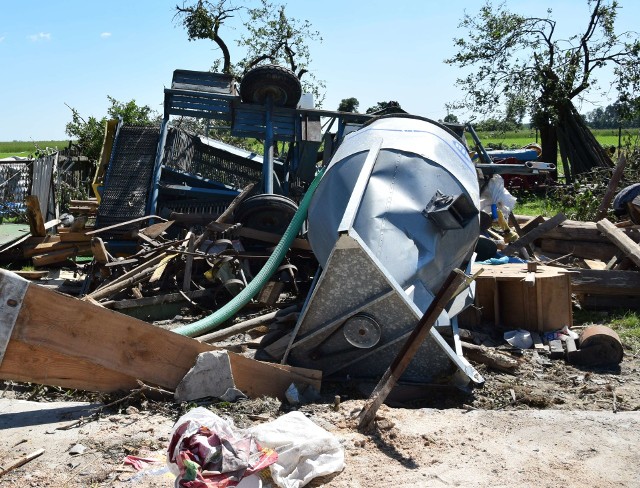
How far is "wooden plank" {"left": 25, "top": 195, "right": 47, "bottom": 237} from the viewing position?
36.4 ft

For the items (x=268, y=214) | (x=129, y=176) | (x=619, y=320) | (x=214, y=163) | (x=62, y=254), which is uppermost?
(x=214, y=163)

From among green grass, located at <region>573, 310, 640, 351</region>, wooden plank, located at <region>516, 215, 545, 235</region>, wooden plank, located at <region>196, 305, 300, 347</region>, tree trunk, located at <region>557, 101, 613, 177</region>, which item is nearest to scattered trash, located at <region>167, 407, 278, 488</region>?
wooden plank, located at <region>196, 305, 300, 347</region>

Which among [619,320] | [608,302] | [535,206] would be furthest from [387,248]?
[535,206]

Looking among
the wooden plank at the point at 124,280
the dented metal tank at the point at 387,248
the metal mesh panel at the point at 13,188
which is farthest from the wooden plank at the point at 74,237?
the metal mesh panel at the point at 13,188

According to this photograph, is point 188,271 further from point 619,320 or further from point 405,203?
point 619,320

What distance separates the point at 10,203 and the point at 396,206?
12.6 m

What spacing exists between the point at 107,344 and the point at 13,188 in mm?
13367

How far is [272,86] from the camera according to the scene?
11.4m

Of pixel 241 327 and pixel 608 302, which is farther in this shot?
pixel 608 302

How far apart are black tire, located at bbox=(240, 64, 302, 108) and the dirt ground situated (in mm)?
7156

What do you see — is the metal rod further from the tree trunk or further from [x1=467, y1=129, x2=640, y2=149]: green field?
the tree trunk

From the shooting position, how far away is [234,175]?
12.9m

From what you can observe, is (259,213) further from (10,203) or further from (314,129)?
(10,203)

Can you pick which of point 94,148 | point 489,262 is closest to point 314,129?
point 489,262
